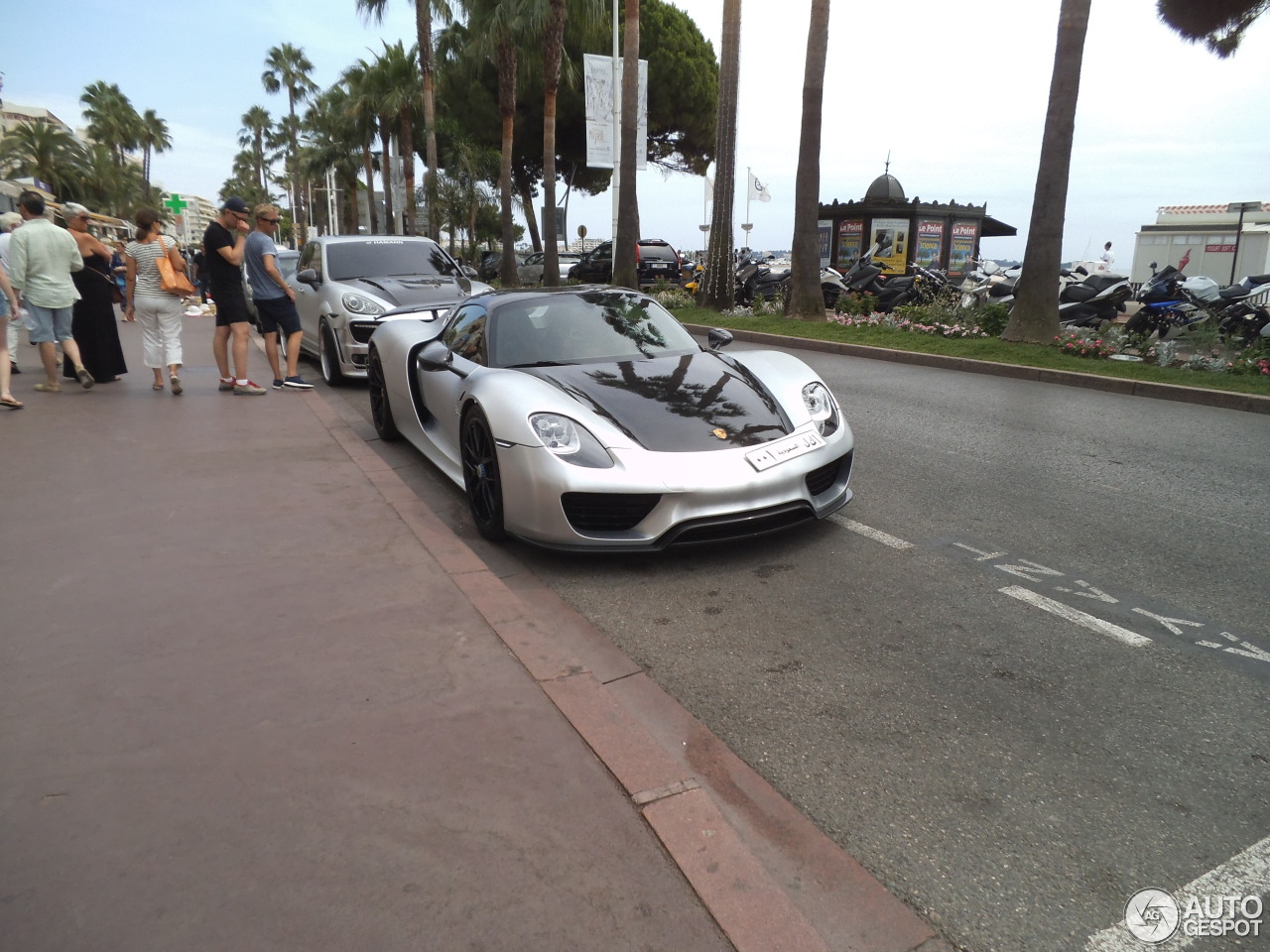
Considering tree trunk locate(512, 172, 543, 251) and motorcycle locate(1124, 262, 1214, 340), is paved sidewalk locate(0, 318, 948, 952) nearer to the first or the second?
motorcycle locate(1124, 262, 1214, 340)

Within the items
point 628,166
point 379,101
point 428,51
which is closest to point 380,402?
point 628,166

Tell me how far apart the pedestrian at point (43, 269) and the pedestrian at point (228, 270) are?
50.0 inches

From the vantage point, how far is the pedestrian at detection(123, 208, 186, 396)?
8938 mm

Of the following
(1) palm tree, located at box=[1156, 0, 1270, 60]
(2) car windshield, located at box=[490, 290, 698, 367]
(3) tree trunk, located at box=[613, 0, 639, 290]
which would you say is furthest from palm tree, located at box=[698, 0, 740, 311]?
(2) car windshield, located at box=[490, 290, 698, 367]

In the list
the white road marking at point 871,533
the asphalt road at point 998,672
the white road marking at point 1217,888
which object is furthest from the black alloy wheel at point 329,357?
the white road marking at point 1217,888

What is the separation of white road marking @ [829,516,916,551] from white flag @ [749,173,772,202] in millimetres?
23633

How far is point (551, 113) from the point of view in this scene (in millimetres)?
26750

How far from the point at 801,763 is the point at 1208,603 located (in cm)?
225

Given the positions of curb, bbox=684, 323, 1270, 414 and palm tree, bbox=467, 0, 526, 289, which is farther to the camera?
palm tree, bbox=467, 0, 526, 289

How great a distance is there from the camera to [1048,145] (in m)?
12.3

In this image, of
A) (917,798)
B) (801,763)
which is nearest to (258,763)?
(801,763)

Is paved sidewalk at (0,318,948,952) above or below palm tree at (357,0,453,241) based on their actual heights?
below

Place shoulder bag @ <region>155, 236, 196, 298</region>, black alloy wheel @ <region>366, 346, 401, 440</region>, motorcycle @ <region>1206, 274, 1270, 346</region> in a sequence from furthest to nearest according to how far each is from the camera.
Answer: motorcycle @ <region>1206, 274, 1270, 346</region>
shoulder bag @ <region>155, 236, 196, 298</region>
black alloy wheel @ <region>366, 346, 401, 440</region>

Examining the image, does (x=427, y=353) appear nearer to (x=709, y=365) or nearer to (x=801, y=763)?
(x=709, y=365)
